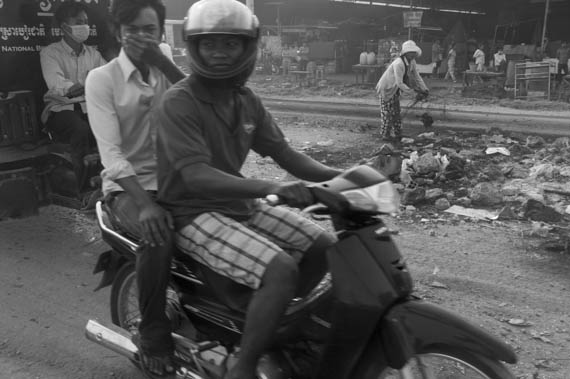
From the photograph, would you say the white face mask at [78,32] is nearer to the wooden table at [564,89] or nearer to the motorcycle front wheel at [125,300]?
the motorcycle front wheel at [125,300]

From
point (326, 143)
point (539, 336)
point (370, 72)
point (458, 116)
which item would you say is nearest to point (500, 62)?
point (370, 72)

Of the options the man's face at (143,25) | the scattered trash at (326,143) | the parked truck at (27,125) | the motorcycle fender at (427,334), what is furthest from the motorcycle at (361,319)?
the scattered trash at (326,143)

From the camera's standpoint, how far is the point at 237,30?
2.26 m

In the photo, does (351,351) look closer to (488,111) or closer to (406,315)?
(406,315)

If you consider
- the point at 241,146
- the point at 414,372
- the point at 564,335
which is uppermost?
the point at 241,146

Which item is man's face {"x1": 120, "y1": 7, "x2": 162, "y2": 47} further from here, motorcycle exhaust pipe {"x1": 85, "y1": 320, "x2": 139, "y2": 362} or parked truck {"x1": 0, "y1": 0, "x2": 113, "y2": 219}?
parked truck {"x1": 0, "y1": 0, "x2": 113, "y2": 219}

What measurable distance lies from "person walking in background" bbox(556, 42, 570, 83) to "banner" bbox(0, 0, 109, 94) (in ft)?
59.2

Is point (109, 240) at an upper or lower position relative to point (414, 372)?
upper

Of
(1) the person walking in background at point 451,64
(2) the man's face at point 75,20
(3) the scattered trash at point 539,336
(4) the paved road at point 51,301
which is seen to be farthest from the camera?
(1) the person walking in background at point 451,64

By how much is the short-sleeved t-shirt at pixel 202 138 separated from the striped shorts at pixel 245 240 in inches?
2.8

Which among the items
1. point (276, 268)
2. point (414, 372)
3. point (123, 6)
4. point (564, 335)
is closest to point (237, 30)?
point (276, 268)

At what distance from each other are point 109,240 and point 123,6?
1261 millimetres

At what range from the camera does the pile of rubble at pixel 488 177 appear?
20.1 ft

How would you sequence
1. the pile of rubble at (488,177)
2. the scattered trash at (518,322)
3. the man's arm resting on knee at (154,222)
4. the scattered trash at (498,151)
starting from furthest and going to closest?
1. the scattered trash at (498,151)
2. the pile of rubble at (488,177)
3. the scattered trash at (518,322)
4. the man's arm resting on knee at (154,222)
